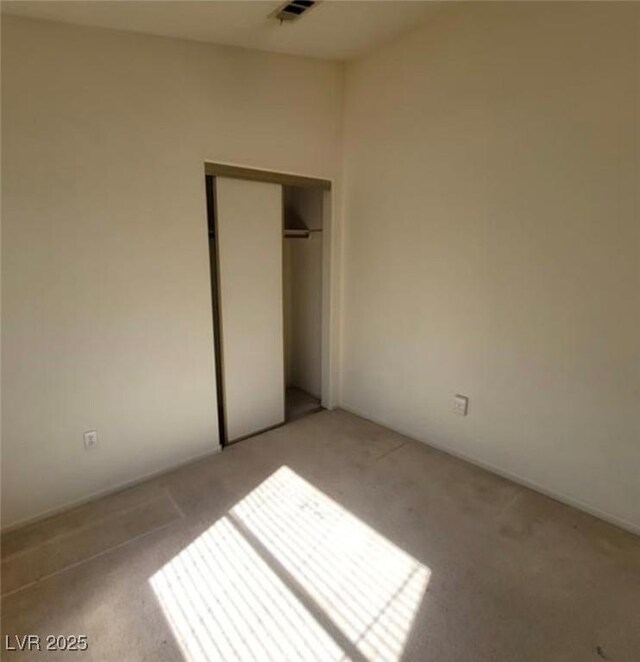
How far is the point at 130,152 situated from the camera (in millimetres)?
2072

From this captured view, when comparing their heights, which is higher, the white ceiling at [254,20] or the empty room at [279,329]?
the white ceiling at [254,20]

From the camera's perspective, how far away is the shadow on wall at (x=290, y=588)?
4.68 feet

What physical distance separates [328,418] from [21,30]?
2.93 metres

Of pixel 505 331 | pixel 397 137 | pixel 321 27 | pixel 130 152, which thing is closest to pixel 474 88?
pixel 397 137

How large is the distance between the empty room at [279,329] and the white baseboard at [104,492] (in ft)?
0.05

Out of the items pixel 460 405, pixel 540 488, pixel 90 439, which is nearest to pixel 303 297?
pixel 460 405

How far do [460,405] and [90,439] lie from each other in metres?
2.24

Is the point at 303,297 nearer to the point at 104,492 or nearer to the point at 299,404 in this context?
the point at 299,404

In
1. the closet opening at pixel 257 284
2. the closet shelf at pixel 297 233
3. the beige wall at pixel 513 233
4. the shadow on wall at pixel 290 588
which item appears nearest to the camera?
the shadow on wall at pixel 290 588

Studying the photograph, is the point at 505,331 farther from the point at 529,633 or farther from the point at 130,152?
the point at 130,152

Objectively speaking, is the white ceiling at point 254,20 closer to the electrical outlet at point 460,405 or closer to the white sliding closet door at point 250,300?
the white sliding closet door at point 250,300

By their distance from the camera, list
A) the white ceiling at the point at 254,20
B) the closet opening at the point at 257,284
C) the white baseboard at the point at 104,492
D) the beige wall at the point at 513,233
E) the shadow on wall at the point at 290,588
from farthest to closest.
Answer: the closet opening at the point at 257,284 < the white baseboard at the point at 104,492 < the beige wall at the point at 513,233 < the white ceiling at the point at 254,20 < the shadow on wall at the point at 290,588

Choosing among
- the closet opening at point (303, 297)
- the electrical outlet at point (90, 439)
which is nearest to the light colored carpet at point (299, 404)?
the closet opening at point (303, 297)

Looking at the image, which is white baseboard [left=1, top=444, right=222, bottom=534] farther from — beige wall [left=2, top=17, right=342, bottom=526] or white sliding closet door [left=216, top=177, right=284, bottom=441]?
white sliding closet door [left=216, top=177, right=284, bottom=441]
